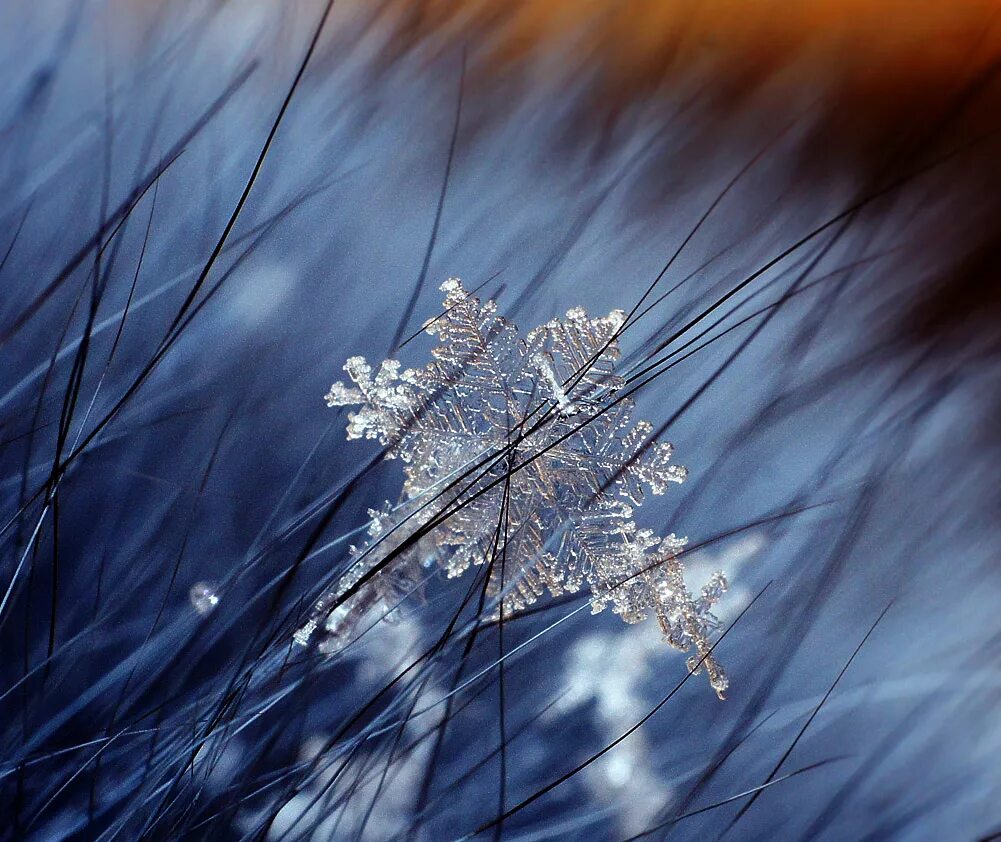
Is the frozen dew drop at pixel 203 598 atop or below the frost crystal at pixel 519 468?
atop

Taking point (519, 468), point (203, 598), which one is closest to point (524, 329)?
point (519, 468)

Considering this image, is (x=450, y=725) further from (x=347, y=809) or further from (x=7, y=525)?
(x=7, y=525)

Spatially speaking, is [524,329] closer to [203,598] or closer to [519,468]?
[519,468]

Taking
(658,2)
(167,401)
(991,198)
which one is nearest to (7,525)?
(167,401)

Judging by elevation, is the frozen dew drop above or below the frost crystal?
above
